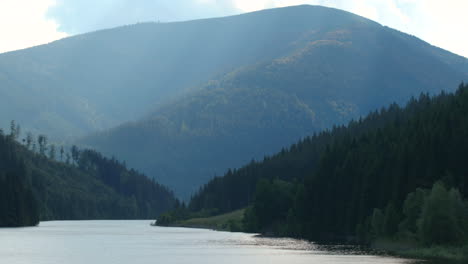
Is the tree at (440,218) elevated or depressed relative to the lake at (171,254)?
elevated

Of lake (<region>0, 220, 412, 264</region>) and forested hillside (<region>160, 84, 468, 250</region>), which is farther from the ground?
forested hillside (<region>160, 84, 468, 250</region>)

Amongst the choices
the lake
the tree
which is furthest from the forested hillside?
the lake

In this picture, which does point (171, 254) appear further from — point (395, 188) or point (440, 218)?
point (395, 188)

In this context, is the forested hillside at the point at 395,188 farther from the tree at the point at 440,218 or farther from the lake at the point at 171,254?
the lake at the point at 171,254

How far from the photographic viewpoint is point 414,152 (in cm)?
13550

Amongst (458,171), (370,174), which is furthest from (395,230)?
(370,174)

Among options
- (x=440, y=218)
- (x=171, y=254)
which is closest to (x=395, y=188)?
(x=440, y=218)

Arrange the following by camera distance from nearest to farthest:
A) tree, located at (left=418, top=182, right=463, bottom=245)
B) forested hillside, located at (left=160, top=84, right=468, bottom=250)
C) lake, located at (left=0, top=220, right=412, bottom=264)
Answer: lake, located at (left=0, top=220, right=412, bottom=264)
tree, located at (left=418, top=182, right=463, bottom=245)
forested hillside, located at (left=160, top=84, right=468, bottom=250)

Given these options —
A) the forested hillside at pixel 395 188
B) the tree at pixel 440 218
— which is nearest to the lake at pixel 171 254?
the tree at pixel 440 218

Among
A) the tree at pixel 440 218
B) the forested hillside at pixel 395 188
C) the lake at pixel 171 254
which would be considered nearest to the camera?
the lake at pixel 171 254

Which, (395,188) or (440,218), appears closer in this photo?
(440,218)

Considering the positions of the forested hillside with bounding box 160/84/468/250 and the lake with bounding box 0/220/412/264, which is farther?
the forested hillside with bounding box 160/84/468/250

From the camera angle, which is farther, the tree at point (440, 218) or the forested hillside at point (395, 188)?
the forested hillside at point (395, 188)

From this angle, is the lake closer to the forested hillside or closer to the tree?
the tree
